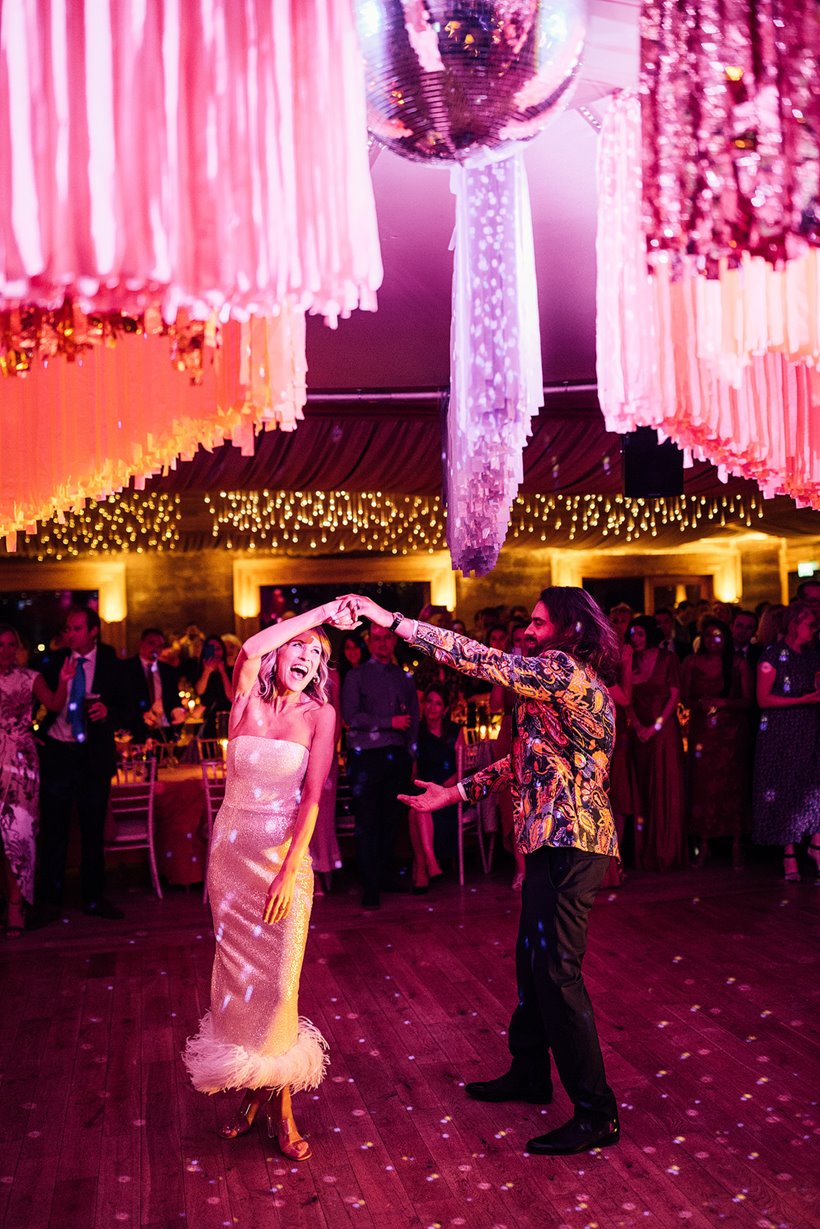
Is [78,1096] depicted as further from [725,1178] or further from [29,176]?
[29,176]

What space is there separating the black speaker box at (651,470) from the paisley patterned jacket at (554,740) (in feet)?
10.3

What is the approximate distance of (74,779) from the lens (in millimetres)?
5777

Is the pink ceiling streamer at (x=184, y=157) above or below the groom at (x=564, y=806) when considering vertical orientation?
above

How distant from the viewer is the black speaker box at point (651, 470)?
597 centimetres

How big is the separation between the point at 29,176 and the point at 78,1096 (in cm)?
327

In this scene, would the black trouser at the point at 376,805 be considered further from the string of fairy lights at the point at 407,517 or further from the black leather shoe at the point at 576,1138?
the string of fairy lights at the point at 407,517

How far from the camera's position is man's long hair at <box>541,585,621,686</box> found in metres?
3.04

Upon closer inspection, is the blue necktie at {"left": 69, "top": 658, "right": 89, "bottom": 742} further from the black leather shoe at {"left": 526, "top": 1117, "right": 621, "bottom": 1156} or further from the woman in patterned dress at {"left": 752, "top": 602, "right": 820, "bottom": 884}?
the woman in patterned dress at {"left": 752, "top": 602, "right": 820, "bottom": 884}

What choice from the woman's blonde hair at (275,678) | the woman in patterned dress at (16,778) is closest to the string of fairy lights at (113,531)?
the woman in patterned dress at (16,778)

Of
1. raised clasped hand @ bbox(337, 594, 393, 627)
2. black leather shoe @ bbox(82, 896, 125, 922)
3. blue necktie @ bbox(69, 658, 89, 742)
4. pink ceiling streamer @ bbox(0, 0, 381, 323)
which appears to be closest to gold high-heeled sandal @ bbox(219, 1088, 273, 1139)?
raised clasped hand @ bbox(337, 594, 393, 627)

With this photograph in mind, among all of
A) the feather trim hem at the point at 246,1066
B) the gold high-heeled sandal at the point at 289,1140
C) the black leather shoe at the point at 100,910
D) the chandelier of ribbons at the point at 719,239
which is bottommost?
the black leather shoe at the point at 100,910

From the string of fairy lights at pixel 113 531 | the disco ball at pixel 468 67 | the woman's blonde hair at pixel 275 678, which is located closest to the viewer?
the disco ball at pixel 468 67

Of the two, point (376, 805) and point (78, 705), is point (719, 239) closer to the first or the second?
point (78, 705)

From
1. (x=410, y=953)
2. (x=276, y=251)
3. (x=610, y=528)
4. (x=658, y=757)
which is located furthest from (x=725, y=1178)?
(x=610, y=528)
